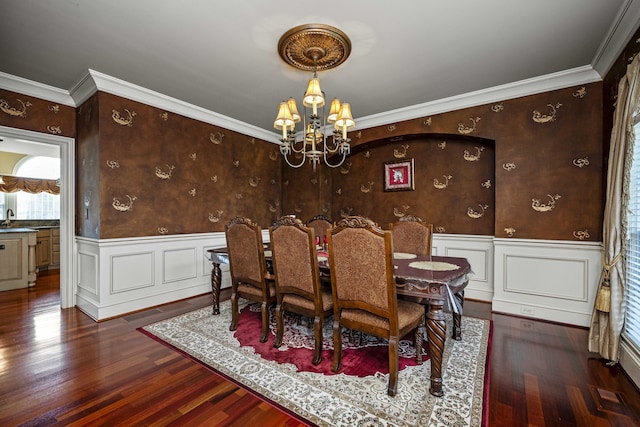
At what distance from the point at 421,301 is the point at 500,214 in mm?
2085

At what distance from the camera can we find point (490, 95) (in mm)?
3268

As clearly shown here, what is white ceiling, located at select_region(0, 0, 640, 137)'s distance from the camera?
1947 mm

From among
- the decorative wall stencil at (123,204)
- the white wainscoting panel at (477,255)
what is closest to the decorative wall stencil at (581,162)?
the white wainscoting panel at (477,255)

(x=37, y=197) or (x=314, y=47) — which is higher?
(x=314, y=47)

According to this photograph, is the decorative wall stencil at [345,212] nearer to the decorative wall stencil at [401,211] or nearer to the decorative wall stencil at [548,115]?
the decorative wall stencil at [401,211]

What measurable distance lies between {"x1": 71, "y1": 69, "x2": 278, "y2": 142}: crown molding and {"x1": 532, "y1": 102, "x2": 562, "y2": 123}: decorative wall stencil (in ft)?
12.5

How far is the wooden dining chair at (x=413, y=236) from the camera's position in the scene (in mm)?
2809

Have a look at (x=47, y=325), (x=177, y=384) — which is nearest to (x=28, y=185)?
(x=47, y=325)

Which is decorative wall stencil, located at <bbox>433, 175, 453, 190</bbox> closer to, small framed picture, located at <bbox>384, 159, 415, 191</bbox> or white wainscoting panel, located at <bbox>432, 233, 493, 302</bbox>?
small framed picture, located at <bbox>384, 159, 415, 191</bbox>

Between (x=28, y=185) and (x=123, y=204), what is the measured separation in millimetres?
4953

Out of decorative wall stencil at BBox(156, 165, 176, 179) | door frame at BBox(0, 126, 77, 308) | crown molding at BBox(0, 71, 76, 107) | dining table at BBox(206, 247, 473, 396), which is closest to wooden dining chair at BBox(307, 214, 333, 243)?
dining table at BBox(206, 247, 473, 396)

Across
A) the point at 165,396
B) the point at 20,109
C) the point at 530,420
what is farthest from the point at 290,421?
the point at 20,109

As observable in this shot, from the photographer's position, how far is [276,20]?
207cm

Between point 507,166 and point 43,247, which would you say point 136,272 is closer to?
point 43,247
